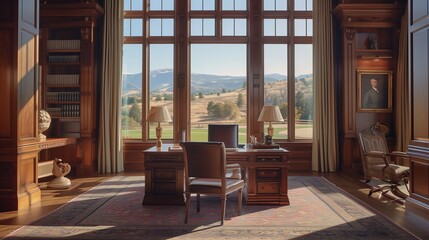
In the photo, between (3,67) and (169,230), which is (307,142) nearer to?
(169,230)

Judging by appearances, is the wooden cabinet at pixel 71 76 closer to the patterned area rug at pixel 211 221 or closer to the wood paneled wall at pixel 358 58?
the patterned area rug at pixel 211 221

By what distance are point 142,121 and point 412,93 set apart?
531cm

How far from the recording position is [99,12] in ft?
25.5

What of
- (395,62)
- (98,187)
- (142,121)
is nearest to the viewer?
(98,187)

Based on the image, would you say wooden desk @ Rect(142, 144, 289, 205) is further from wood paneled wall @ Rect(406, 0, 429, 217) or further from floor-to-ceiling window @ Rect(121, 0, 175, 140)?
floor-to-ceiling window @ Rect(121, 0, 175, 140)

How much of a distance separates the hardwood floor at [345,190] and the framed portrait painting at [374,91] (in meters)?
1.62

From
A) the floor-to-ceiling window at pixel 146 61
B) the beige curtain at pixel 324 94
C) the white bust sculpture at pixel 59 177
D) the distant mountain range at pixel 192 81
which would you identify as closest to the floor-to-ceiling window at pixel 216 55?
the distant mountain range at pixel 192 81

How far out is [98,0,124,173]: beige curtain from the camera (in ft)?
25.8

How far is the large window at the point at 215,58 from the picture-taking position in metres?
8.21

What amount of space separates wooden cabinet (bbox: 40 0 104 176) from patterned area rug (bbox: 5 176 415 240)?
2.39 meters

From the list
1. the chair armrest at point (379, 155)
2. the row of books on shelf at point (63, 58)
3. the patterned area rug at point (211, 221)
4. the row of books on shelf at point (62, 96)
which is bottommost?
the patterned area rug at point (211, 221)

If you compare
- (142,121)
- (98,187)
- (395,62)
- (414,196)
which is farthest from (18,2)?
(395,62)

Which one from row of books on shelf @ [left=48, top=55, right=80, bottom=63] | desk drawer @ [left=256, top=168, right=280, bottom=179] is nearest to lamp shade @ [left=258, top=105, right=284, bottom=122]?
desk drawer @ [left=256, top=168, right=280, bottom=179]

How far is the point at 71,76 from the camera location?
7.71 meters
